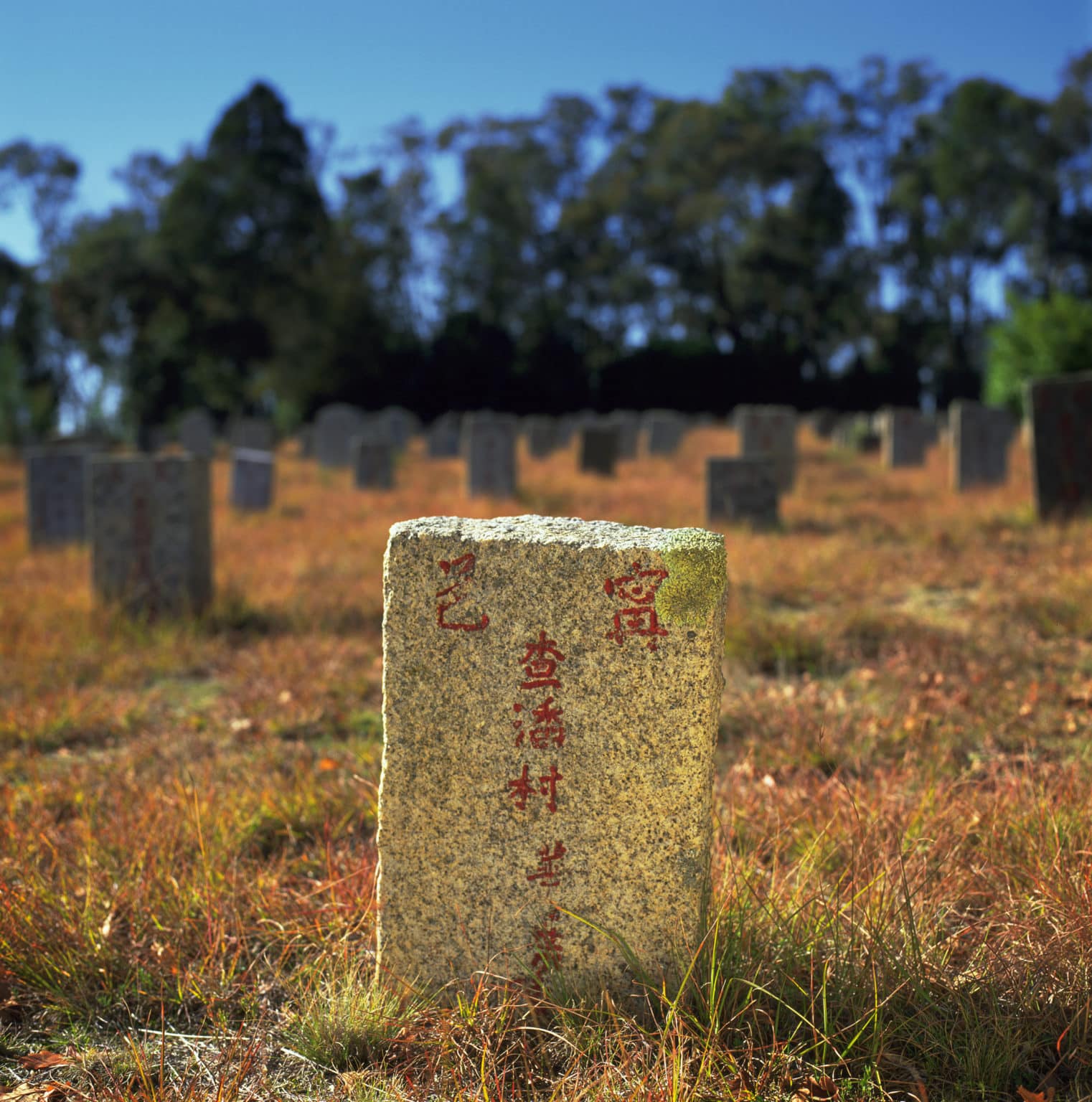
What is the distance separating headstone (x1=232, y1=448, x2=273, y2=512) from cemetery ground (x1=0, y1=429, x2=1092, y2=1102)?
22.5 feet

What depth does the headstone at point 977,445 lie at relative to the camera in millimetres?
11570

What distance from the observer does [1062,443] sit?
301 inches

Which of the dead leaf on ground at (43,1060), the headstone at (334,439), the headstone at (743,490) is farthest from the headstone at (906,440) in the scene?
the dead leaf on ground at (43,1060)

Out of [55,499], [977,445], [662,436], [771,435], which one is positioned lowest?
[55,499]

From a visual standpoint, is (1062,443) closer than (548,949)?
No

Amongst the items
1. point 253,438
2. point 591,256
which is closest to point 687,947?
point 253,438

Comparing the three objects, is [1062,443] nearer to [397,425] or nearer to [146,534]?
[146,534]

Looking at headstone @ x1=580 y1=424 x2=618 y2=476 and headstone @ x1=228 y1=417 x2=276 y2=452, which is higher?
headstone @ x1=228 y1=417 x2=276 y2=452

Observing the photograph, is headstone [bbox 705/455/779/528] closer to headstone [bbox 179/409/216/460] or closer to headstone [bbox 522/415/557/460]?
headstone [bbox 522/415/557/460]

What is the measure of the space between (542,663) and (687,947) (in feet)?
2.17

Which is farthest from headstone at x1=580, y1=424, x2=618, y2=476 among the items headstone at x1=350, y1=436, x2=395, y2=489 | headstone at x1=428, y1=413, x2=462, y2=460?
headstone at x1=428, y1=413, x2=462, y2=460

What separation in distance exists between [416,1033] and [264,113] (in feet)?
128

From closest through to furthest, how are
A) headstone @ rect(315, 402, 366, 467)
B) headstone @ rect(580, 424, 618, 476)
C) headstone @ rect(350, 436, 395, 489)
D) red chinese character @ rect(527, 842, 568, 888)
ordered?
red chinese character @ rect(527, 842, 568, 888) → headstone @ rect(350, 436, 395, 489) → headstone @ rect(580, 424, 618, 476) → headstone @ rect(315, 402, 366, 467)

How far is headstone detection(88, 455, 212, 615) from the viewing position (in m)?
6.11
